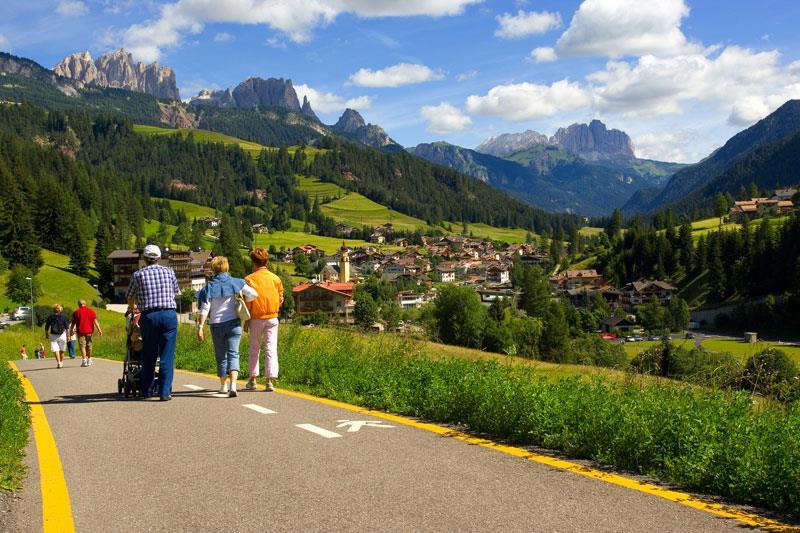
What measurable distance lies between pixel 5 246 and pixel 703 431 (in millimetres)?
97810

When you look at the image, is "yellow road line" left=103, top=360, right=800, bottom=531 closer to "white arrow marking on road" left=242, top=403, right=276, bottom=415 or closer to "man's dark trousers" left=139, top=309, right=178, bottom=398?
"white arrow marking on road" left=242, top=403, right=276, bottom=415

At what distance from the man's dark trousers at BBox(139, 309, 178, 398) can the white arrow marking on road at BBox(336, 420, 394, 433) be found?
11.5 feet

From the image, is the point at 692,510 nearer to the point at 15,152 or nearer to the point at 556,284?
the point at 556,284

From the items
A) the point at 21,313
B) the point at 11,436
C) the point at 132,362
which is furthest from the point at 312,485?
the point at 21,313

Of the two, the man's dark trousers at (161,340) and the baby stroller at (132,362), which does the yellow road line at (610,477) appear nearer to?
the man's dark trousers at (161,340)

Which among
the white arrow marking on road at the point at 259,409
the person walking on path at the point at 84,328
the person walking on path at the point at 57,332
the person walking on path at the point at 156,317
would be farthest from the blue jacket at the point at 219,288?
the person walking on path at the point at 57,332

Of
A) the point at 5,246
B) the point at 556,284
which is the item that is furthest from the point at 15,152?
the point at 556,284

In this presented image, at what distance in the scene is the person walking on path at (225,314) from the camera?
10289mm

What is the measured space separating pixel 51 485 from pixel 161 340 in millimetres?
4636

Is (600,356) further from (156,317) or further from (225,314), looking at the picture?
(156,317)

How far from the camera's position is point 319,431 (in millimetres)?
7289

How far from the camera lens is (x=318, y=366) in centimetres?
1174

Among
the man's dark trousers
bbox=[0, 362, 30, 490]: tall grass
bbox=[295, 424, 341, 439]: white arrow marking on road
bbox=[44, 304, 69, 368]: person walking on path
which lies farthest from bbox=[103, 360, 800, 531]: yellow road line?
bbox=[44, 304, 69, 368]: person walking on path

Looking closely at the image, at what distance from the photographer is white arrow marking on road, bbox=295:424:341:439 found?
23.0 ft
